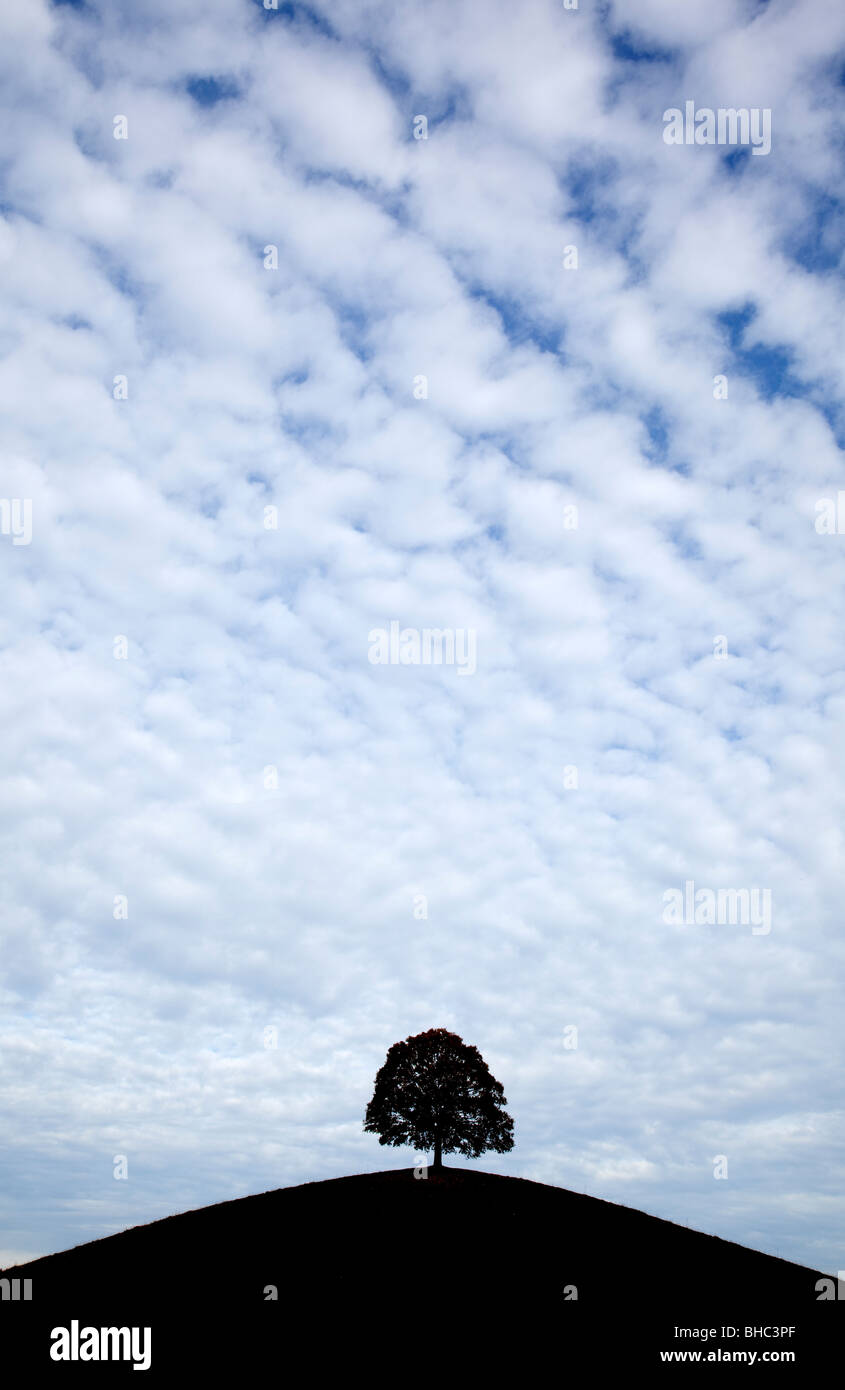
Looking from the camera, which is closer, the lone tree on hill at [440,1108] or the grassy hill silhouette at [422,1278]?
the grassy hill silhouette at [422,1278]

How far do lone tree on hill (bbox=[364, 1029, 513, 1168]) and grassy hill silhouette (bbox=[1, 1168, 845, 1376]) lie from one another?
159 inches

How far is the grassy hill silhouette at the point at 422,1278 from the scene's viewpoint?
38.4 metres

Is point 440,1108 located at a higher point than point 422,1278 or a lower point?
higher

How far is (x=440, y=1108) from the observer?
64.4 m

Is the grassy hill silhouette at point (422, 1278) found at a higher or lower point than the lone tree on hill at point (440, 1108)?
lower

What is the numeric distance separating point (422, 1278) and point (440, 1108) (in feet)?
65.0

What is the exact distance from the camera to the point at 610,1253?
163 ft

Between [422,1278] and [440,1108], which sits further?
[440,1108]

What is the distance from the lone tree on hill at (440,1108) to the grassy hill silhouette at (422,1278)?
405 cm
